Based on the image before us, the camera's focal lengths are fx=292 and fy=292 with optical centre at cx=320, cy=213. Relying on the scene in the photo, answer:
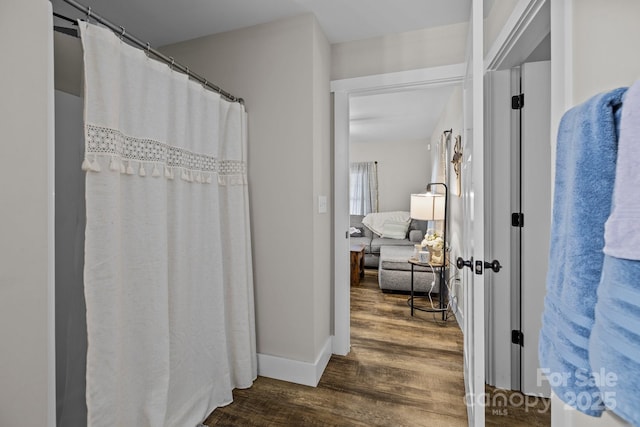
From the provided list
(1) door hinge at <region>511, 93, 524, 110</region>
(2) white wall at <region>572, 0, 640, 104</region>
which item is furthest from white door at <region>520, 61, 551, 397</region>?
(2) white wall at <region>572, 0, 640, 104</region>

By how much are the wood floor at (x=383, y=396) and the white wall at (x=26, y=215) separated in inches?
40.1

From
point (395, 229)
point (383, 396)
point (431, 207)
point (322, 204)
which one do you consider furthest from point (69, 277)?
point (395, 229)

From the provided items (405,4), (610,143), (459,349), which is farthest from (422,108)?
(610,143)

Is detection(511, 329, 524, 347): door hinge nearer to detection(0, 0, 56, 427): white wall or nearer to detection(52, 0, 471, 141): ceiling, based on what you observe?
detection(52, 0, 471, 141): ceiling

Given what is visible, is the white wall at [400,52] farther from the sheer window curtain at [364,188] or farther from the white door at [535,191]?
the sheer window curtain at [364,188]

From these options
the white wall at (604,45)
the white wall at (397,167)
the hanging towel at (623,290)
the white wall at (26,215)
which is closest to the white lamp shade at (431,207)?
the white wall at (604,45)

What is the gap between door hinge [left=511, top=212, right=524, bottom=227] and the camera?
1.81m

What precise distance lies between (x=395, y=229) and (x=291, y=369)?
13.8 feet

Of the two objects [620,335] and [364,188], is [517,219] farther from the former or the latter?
[364,188]

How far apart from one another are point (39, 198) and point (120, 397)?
2.84 ft

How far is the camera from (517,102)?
181 centimetres

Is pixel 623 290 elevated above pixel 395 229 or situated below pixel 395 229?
above

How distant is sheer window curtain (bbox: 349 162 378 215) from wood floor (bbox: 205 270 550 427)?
436 cm

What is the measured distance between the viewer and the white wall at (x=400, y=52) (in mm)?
2102
